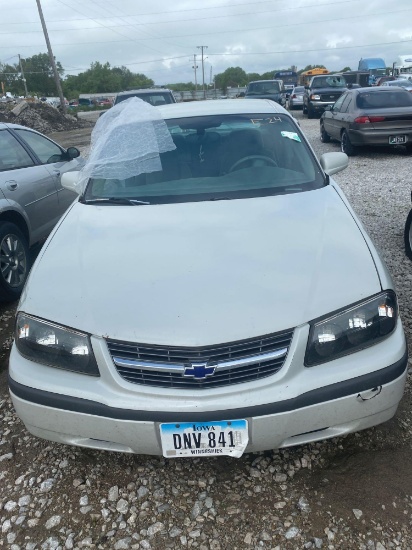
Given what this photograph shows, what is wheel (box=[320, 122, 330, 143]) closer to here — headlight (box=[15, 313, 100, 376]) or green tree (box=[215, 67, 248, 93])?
headlight (box=[15, 313, 100, 376])

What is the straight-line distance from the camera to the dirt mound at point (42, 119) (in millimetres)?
23914

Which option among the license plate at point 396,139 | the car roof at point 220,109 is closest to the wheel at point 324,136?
the license plate at point 396,139

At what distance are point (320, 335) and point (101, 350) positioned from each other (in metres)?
0.89

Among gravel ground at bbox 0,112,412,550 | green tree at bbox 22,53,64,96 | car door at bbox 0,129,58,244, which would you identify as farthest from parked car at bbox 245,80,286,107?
green tree at bbox 22,53,64,96

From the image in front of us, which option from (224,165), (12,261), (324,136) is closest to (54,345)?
(224,165)

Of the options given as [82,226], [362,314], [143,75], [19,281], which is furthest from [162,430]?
[143,75]

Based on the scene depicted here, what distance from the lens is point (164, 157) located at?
3295 millimetres

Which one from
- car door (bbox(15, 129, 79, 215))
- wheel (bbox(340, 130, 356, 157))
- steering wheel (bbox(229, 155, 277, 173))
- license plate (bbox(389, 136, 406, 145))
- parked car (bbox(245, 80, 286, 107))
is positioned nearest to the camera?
steering wheel (bbox(229, 155, 277, 173))

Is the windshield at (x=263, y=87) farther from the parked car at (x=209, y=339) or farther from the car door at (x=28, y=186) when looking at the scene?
the parked car at (x=209, y=339)

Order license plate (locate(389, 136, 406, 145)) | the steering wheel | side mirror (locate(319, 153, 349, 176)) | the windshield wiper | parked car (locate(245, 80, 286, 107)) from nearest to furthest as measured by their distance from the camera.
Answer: the windshield wiper < the steering wheel < side mirror (locate(319, 153, 349, 176)) < license plate (locate(389, 136, 406, 145)) < parked car (locate(245, 80, 286, 107))

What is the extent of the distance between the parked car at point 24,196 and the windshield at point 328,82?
19.1 m

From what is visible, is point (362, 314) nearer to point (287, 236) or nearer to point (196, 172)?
point (287, 236)

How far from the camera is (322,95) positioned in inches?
760

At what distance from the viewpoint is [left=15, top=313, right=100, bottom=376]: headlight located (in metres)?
2.02
